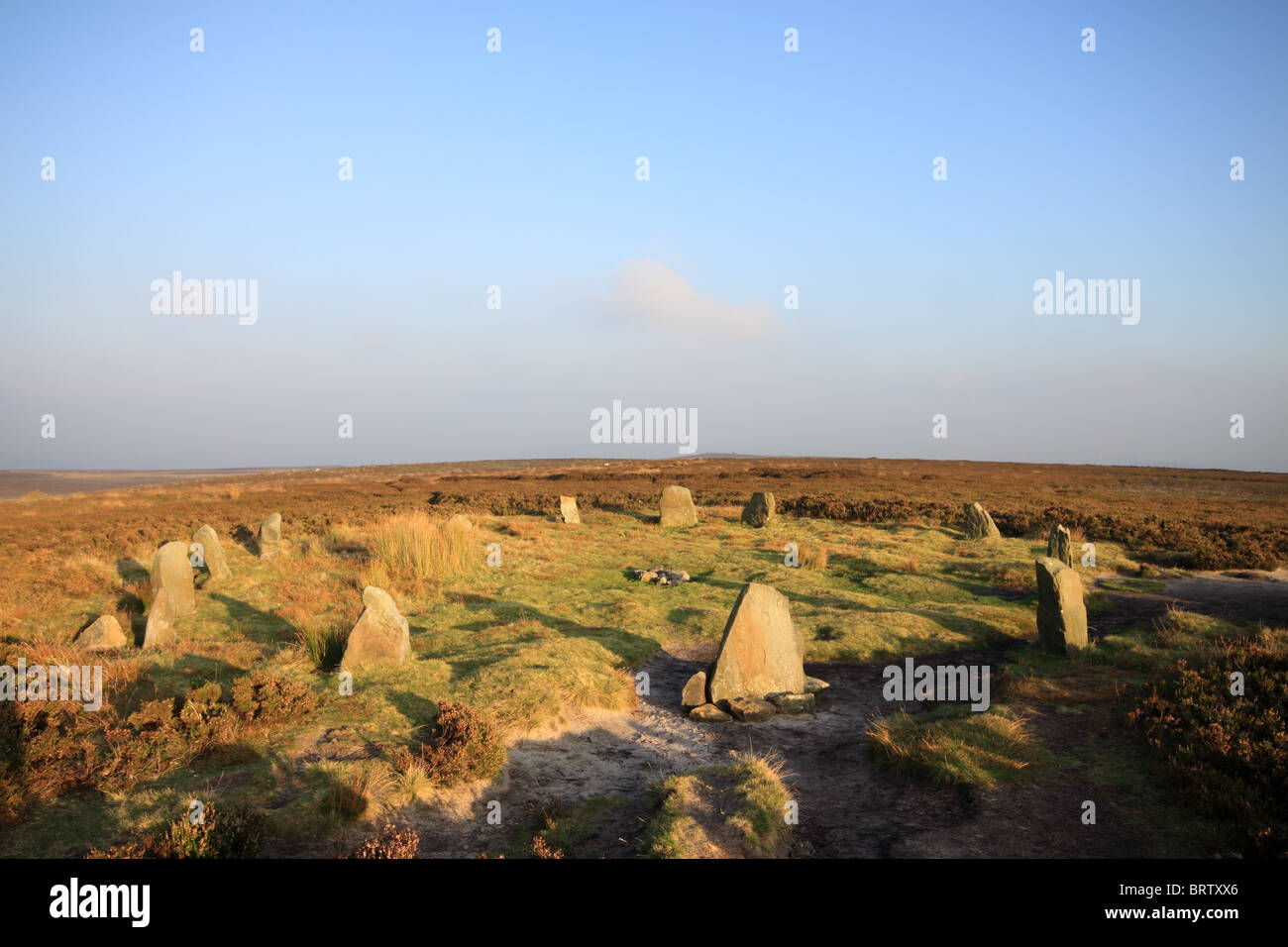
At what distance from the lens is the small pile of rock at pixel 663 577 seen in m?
16.6

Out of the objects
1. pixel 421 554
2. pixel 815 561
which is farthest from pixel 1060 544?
pixel 421 554

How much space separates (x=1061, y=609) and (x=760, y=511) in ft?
51.6

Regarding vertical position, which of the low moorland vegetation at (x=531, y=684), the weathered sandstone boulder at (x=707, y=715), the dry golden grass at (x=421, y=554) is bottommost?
the weathered sandstone boulder at (x=707, y=715)

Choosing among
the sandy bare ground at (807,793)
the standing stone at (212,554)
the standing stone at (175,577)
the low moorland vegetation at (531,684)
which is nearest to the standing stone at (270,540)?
the low moorland vegetation at (531,684)

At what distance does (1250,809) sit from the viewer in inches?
236

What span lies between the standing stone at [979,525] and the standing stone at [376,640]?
61.8 feet

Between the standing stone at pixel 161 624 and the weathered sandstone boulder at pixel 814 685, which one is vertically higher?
the standing stone at pixel 161 624

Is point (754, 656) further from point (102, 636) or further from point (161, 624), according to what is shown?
point (102, 636)

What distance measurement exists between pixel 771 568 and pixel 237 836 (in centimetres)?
1400

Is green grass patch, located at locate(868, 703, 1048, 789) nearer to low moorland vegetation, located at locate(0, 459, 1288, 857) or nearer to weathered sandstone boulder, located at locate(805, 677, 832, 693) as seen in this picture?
low moorland vegetation, located at locate(0, 459, 1288, 857)

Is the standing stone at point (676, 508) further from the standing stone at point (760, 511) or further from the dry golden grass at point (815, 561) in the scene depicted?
the dry golden grass at point (815, 561)
